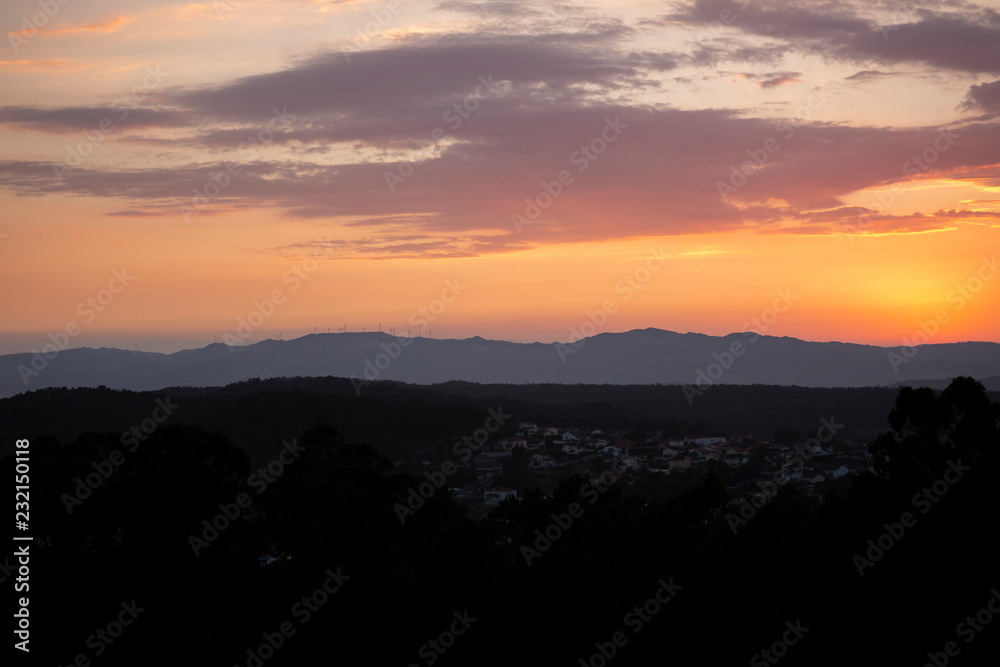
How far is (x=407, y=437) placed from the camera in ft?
266

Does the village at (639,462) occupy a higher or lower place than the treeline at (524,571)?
lower

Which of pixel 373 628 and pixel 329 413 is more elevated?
pixel 373 628

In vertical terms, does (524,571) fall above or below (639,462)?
above

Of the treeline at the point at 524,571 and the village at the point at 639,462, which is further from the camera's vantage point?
the village at the point at 639,462

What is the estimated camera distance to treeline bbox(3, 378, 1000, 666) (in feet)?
70.3

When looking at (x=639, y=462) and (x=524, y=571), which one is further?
(x=639, y=462)

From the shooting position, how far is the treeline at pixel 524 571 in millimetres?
21422

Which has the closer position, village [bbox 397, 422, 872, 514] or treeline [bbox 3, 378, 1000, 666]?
treeline [bbox 3, 378, 1000, 666]

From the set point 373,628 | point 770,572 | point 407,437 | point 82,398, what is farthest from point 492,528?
point 82,398

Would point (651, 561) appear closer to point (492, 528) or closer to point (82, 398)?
point (492, 528)

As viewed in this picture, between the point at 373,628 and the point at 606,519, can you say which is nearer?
the point at 373,628

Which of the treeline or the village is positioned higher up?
the treeline

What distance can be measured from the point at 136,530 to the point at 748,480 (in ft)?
142

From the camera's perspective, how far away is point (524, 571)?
76.9 feet
